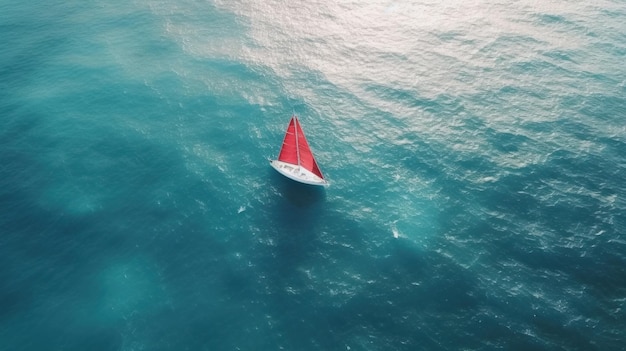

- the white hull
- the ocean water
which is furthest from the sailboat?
the ocean water

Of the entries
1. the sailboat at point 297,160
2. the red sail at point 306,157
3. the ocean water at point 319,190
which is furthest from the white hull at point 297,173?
the ocean water at point 319,190

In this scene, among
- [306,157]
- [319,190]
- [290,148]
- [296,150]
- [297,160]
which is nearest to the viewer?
[297,160]

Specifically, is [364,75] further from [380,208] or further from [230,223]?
[230,223]

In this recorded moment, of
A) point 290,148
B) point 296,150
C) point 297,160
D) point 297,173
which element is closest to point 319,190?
point 297,173

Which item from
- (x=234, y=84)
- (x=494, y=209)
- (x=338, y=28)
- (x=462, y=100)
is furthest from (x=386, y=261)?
(x=338, y=28)

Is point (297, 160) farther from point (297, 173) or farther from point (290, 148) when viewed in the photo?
point (290, 148)

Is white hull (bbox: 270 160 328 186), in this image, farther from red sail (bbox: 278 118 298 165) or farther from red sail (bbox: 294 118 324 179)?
red sail (bbox: 278 118 298 165)
